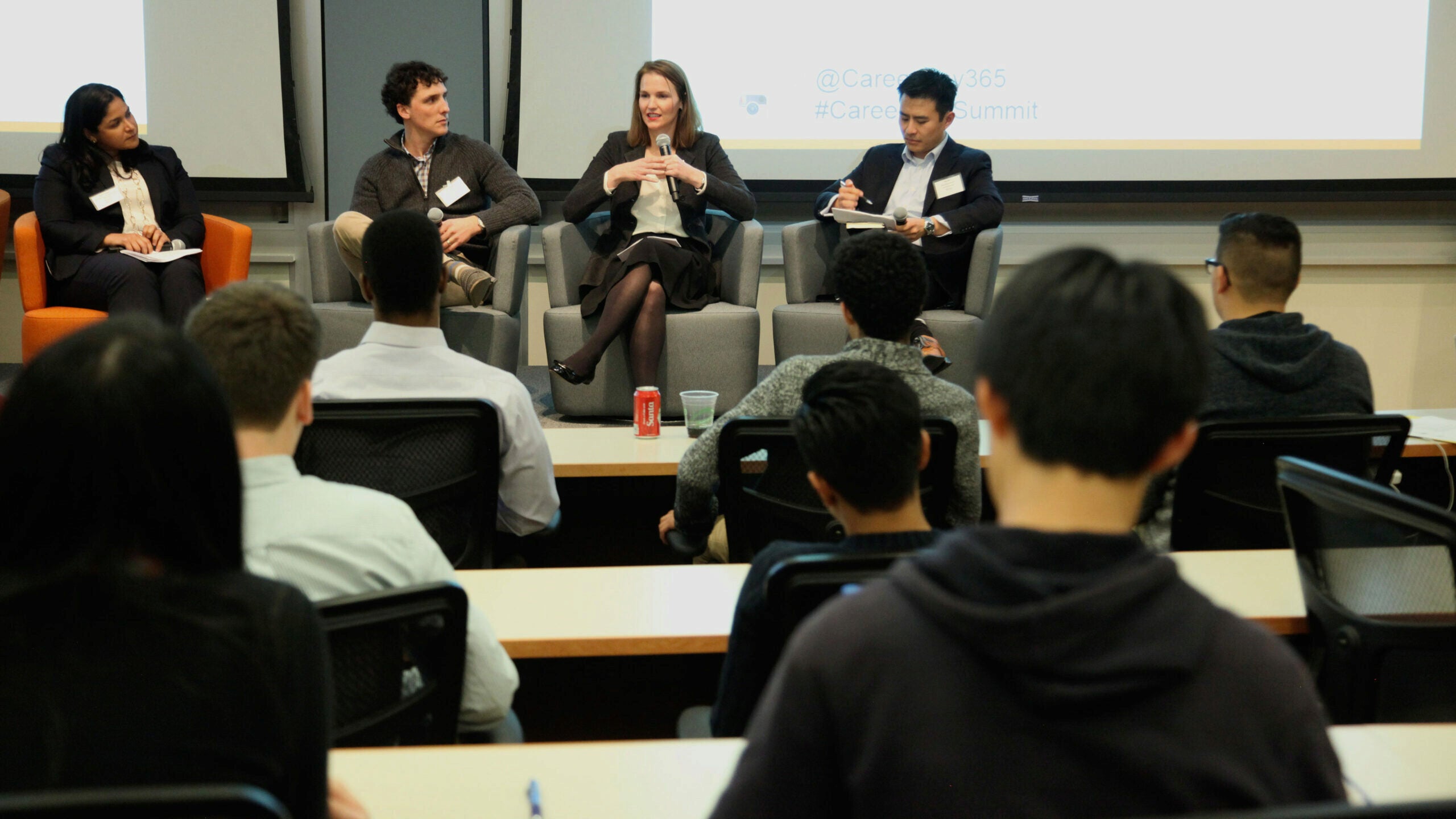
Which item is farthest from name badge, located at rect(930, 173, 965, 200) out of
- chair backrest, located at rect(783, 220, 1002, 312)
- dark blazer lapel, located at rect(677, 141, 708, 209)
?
dark blazer lapel, located at rect(677, 141, 708, 209)

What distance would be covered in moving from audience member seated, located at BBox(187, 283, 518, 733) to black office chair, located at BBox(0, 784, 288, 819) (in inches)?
26.5

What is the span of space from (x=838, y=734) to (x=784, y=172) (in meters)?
4.80

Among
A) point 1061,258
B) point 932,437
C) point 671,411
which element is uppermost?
point 1061,258

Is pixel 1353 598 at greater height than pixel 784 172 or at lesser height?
lesser

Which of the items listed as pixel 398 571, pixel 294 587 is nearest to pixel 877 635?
pixel 294 587

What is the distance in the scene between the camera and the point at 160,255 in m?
4.49

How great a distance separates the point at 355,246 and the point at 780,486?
8.74ft

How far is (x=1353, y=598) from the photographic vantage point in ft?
4.58

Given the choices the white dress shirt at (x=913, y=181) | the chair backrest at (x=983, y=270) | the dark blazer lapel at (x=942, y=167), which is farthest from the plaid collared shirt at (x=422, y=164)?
the chair backrest at (x=983, y=270)

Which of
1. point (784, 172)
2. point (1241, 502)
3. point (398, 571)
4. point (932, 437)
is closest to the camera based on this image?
point (398, 571)

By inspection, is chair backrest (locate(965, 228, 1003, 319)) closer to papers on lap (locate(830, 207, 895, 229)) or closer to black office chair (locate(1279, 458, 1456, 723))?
papers on lap (locate(830, 207, 895, 229))

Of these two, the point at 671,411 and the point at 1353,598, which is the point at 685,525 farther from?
the point at 671,411

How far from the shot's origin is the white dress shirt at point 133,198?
4672mm

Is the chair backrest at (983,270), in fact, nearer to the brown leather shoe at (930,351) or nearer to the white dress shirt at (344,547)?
the brown leather shoe at (930,351)
